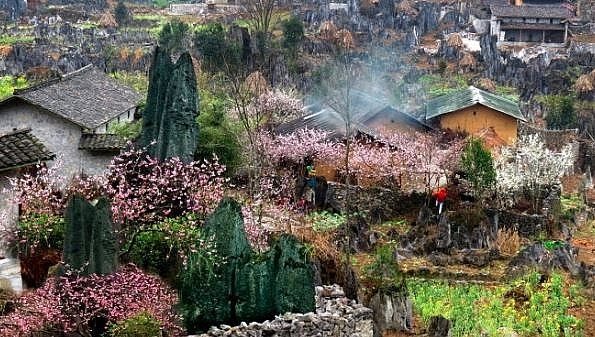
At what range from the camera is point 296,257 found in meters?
11.9

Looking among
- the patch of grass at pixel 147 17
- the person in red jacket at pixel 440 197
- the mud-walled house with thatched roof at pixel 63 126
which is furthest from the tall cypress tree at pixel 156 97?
the patch of grass at pixel 147 17

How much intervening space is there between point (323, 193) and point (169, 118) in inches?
224

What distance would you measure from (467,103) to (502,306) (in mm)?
14536

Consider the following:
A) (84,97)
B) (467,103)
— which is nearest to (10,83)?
(84,97)

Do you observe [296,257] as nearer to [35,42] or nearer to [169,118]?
[169,118]

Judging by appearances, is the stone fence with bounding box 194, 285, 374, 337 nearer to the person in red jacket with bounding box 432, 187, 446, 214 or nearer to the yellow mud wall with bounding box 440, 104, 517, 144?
the person in red jacket with bounding box 432, 187, 446, 214

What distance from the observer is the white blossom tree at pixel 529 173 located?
2294 cm

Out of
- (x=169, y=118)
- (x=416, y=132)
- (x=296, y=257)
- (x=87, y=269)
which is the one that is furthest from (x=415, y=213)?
(x=87, y=269)

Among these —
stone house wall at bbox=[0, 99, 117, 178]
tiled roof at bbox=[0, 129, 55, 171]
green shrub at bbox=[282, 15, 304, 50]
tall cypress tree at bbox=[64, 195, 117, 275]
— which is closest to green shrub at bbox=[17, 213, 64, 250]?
tiled roof at bbox=[0, 129, 55, 171]

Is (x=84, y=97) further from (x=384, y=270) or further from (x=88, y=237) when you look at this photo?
(x=88, y=237)

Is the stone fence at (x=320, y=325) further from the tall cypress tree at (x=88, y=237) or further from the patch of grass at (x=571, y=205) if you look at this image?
the patch of grass at (x=571, y=205)

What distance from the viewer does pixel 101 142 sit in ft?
64.1

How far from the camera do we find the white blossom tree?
75.3 ft

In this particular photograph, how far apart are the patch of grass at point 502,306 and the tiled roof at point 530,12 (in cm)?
4478
